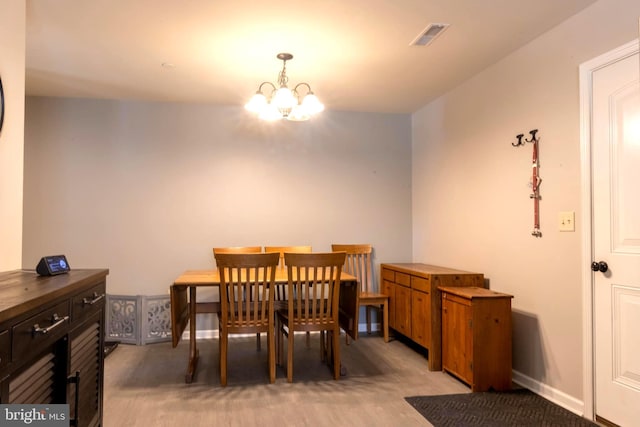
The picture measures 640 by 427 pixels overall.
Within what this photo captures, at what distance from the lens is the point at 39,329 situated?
52.9 inches

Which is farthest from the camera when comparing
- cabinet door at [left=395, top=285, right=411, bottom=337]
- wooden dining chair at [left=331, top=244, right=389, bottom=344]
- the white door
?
wooden dining chair at [left=331, top=244, right=389, bottom=344]

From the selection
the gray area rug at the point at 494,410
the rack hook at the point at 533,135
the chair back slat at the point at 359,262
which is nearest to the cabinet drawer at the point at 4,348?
the gray area rug at the point at 494,410

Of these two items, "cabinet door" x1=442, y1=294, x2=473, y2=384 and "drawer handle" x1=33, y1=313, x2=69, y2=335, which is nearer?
"drawer handle" x1=33, y1=313, x2=69, y2=335

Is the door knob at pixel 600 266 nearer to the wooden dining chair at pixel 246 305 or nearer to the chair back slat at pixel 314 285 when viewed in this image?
the chair back slat at pixel 314 285

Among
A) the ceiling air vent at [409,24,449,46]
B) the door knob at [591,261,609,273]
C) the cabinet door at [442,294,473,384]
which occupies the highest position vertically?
the ceiling air vent at [409,24,449,46]

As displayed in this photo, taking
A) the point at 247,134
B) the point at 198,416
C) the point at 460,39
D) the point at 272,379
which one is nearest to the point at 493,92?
the point at 460,39

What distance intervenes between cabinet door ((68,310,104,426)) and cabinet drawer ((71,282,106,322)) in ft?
0.13

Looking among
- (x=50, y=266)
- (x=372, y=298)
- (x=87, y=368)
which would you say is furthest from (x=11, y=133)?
(x=372, y=298)

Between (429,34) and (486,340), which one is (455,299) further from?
(429,34)

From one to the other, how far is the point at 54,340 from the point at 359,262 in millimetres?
3529

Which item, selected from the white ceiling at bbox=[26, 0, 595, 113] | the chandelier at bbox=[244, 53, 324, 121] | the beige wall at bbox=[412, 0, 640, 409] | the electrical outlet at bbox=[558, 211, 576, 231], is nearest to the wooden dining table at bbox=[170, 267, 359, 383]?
the beige wall at bbox=[412, 0, 640, 409]

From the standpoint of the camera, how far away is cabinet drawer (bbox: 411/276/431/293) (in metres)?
3.54

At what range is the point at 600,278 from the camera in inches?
97.5

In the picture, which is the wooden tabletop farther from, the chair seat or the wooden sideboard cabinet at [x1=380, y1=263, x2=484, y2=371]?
the chair seat
